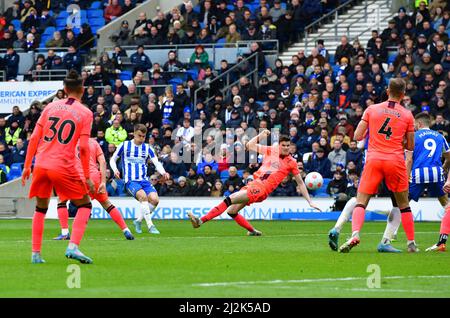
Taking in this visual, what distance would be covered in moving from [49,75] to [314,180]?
46.3ft

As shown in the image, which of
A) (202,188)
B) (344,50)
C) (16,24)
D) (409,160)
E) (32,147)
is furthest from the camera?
(16,24)

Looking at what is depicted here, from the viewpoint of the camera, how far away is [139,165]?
22516mm

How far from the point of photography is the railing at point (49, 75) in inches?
1535

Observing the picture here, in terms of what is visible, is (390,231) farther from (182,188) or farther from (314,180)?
(182,188)

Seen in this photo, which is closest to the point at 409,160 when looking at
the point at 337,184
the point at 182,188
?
the point at 337,184

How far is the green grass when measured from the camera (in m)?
10.9

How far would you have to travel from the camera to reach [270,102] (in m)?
32.9

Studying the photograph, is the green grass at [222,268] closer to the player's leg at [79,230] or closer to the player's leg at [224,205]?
the player's leg at [79,230]

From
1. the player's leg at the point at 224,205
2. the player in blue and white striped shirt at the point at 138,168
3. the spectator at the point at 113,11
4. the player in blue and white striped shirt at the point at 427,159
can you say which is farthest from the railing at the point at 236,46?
the player in blue and white striped shirt at the point at 427,159

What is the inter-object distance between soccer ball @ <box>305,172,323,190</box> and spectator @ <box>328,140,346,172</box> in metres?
1.57

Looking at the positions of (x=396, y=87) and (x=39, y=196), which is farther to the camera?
(x=396, y=87)

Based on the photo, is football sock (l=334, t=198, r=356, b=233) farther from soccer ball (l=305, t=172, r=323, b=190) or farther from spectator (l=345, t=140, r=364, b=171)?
spectator (l=345, t=140, r=364, b=171)

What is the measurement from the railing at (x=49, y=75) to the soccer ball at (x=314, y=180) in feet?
44.3
